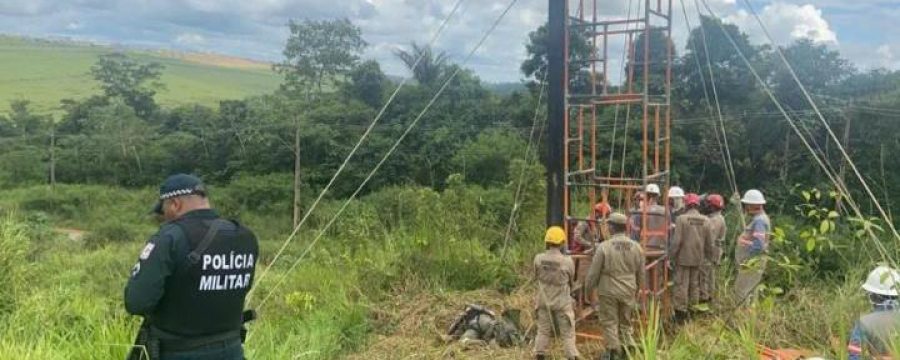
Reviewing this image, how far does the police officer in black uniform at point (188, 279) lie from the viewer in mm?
3400

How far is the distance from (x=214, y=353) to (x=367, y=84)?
1687 inches

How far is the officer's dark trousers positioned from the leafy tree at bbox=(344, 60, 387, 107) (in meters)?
42.1

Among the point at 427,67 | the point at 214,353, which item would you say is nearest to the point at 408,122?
the point at 427,67

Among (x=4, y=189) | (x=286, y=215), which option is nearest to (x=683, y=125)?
(x=286, y=215)

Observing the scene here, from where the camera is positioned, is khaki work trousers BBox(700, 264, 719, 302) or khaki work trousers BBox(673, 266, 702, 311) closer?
khaki work trousers BBox(673, 266, 702, 311)

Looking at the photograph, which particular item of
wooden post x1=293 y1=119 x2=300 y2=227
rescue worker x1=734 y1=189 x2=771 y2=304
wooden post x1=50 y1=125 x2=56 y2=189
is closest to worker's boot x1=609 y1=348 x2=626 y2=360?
rescue worker x1=734 y1=189 x2=771 y2=304

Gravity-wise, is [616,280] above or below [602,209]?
below

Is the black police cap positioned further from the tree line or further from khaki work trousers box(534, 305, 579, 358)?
the tree line

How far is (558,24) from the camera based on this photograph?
6305 millimetres

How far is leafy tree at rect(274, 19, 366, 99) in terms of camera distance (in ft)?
146

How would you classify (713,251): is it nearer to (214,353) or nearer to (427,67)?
(214,353)

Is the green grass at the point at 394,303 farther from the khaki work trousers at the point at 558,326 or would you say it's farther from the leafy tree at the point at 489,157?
the leafy tree at the point at 489,157

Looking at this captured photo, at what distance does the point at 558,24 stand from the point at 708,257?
9.62 ft

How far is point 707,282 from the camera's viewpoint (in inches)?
301
